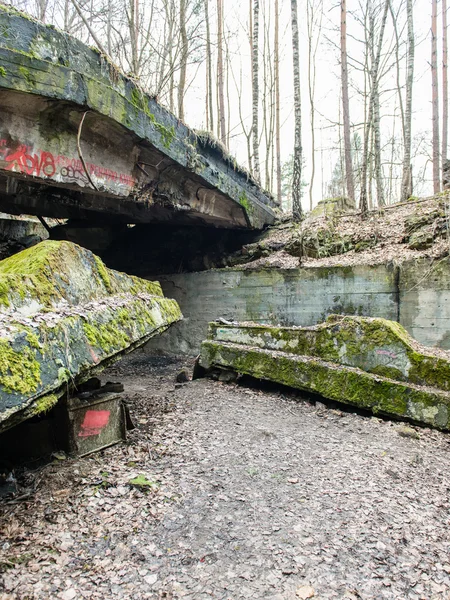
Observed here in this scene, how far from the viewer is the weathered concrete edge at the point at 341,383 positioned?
468 centimetres

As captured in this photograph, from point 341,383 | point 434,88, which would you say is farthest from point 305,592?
point 434,88

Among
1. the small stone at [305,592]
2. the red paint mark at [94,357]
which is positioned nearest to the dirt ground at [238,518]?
the small stone at [305,592]

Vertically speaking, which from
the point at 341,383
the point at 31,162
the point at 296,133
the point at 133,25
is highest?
the point at 133,25

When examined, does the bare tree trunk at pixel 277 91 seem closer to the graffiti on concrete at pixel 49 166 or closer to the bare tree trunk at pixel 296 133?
the bare tree trunk at pixel 296 133

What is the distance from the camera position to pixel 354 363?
5.48 metres

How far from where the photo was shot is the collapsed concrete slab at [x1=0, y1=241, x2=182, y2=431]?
2316 mm

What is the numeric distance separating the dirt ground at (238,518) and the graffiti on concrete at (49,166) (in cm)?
372

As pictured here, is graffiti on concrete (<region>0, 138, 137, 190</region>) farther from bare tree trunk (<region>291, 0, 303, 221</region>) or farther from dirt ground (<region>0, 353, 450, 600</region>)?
bare tree trunk (<region>291, 0, 303, 221</region>)

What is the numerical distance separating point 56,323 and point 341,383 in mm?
3887

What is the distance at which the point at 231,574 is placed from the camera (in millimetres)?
2236

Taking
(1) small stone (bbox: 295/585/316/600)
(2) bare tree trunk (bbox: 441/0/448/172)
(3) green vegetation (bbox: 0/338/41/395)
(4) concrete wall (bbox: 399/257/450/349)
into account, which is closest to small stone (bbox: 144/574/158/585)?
(1) small stone (bbox: 295/585/316/600)

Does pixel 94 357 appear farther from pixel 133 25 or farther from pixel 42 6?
pixel 42 6

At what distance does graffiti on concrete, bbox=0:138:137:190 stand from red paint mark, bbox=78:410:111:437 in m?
3.50

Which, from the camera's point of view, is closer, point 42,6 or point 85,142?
point 85,142
